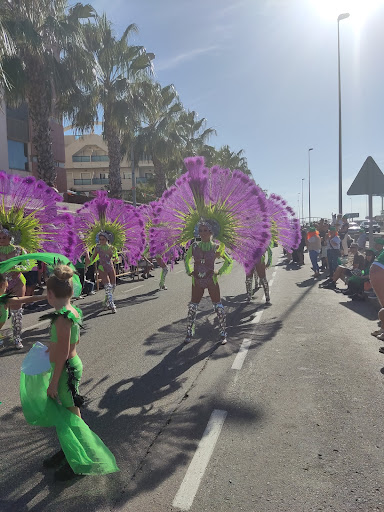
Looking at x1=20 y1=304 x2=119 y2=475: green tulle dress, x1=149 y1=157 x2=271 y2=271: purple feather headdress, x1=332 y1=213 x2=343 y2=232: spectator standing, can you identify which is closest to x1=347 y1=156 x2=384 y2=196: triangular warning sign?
x1=149 y1=157 x2=271 y2=271: purple feather headdress

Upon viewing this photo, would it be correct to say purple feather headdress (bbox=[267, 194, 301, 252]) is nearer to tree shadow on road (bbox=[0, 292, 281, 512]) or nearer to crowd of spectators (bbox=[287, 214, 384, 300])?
crowd of spectators (bbox=[287, 214, 384, 300])

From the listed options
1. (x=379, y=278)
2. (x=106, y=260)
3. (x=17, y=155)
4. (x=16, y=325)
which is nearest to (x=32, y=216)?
(x=16, y=325)

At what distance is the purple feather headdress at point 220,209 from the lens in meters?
6.28

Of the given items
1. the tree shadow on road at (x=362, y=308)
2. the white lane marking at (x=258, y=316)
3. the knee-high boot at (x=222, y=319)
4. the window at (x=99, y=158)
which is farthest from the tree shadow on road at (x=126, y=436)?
the window at (x=99, y=158)

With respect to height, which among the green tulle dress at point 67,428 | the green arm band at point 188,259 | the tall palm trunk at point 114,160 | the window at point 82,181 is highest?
the window at point 82,181

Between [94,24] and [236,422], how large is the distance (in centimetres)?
1990

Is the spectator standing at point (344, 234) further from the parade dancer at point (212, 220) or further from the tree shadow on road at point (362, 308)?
the parade dancer at point (212, 220)

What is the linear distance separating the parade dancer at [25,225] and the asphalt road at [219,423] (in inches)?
43.4

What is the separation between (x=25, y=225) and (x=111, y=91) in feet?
50.8

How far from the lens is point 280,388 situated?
4457 millimetres

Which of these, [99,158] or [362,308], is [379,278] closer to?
[362,308]

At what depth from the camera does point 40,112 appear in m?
15.2

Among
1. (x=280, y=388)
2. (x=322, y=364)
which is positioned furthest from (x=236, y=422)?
(x=322, y=364)

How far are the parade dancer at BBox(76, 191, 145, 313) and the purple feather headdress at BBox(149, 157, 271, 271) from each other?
8.75 feet
